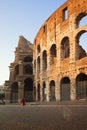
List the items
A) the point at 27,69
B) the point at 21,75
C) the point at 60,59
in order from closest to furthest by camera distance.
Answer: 1. the point at 60,59
2. the point at 21,75
3. the point at 27,69

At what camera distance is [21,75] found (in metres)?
37.5

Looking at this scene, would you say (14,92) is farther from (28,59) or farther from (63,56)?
(63,56)

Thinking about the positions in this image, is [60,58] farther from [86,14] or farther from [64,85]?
[86,14]

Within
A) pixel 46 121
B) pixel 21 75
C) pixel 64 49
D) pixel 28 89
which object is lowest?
pixel 46 121

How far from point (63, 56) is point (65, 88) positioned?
9.84 feet

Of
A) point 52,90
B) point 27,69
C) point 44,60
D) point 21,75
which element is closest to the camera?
point 52,90

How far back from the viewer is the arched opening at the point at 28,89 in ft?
121

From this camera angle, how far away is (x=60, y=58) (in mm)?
26469

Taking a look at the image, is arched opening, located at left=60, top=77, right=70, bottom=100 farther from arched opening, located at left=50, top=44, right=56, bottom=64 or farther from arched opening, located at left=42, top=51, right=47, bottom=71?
arched opening, located at left=42, top=51, right=47, bottom=71

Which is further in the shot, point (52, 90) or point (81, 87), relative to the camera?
point (52, 90)

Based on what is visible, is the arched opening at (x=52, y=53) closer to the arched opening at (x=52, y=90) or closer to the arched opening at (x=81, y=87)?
the arched opening at (x=52, y=90)

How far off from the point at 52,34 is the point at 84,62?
22.0 ft

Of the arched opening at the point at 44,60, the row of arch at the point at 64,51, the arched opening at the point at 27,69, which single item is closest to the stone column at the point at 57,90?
the row of arch at the point at 64,51

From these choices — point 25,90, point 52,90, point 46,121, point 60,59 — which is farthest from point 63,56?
point 46,121
